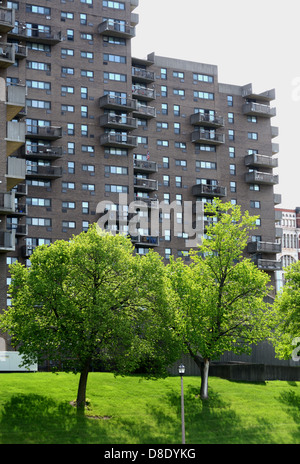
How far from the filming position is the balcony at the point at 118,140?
91875mm

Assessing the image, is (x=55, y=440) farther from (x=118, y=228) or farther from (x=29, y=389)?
(x=118, y=228)

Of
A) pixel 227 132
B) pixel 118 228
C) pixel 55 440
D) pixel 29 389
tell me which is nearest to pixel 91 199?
pixel 118 228

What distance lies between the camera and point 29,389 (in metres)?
49.3

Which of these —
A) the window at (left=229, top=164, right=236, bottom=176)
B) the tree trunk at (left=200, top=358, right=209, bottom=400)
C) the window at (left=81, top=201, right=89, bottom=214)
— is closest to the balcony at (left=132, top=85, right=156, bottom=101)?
the window at (left=229, top=164, right=236, bottom=176)

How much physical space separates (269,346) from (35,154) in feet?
119

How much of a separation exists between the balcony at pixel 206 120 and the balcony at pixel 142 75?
8.01 meters

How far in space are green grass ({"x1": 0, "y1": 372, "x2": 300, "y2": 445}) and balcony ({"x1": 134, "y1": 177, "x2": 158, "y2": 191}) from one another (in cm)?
4052

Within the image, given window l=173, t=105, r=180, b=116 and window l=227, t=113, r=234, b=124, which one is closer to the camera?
window l=173, t=105, r=180, b=116

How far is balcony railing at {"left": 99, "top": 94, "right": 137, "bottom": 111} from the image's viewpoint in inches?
3632

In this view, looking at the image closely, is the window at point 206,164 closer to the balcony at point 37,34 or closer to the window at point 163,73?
the window at point 163,73

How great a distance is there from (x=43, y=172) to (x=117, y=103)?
1394 cm

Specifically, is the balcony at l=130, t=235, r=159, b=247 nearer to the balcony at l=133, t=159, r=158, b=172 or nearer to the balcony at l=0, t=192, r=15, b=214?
the balcony at l=133, t=159, r=158, b=172

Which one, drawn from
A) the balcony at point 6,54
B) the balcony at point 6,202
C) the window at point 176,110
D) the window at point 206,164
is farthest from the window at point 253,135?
the balcony at point 6,202

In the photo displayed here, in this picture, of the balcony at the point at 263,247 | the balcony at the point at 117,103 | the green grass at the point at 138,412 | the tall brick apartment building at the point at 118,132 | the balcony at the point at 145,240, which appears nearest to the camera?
the green grass at the point at 138,412
